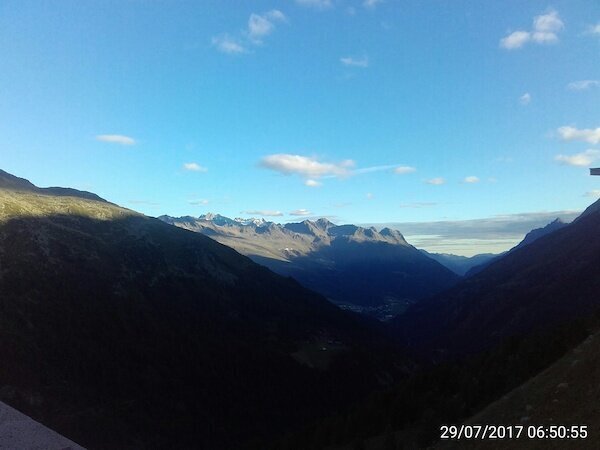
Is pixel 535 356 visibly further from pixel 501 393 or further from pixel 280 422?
pixel 280 422

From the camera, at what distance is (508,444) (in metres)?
28.5

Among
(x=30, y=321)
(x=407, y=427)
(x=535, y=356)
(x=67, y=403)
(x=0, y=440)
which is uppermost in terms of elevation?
(x=0, y=440)

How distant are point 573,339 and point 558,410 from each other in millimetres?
26494

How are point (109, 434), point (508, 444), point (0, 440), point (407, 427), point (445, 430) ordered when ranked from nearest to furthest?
point (0, 440) → point (508, 444) → point (445, 430) → point (407, 427) → point (109, 434)

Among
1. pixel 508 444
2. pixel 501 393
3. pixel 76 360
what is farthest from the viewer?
pixel 76 360

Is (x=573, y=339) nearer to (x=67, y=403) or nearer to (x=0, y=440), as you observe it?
(x=0, y=440)

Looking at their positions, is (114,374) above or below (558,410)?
below

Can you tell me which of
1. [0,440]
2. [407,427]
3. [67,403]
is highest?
[0,440]

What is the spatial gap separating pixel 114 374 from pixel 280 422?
78.2m

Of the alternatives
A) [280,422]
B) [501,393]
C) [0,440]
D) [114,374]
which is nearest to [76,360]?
[114,374]

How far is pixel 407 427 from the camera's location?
59.3 metres

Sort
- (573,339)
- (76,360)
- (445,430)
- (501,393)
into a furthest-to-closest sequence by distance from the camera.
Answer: (76,360), (573,339), (501,393), (445,430)

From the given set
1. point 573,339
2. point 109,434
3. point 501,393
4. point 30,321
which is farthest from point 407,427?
point 30,321

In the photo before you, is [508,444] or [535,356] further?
[535,356]
